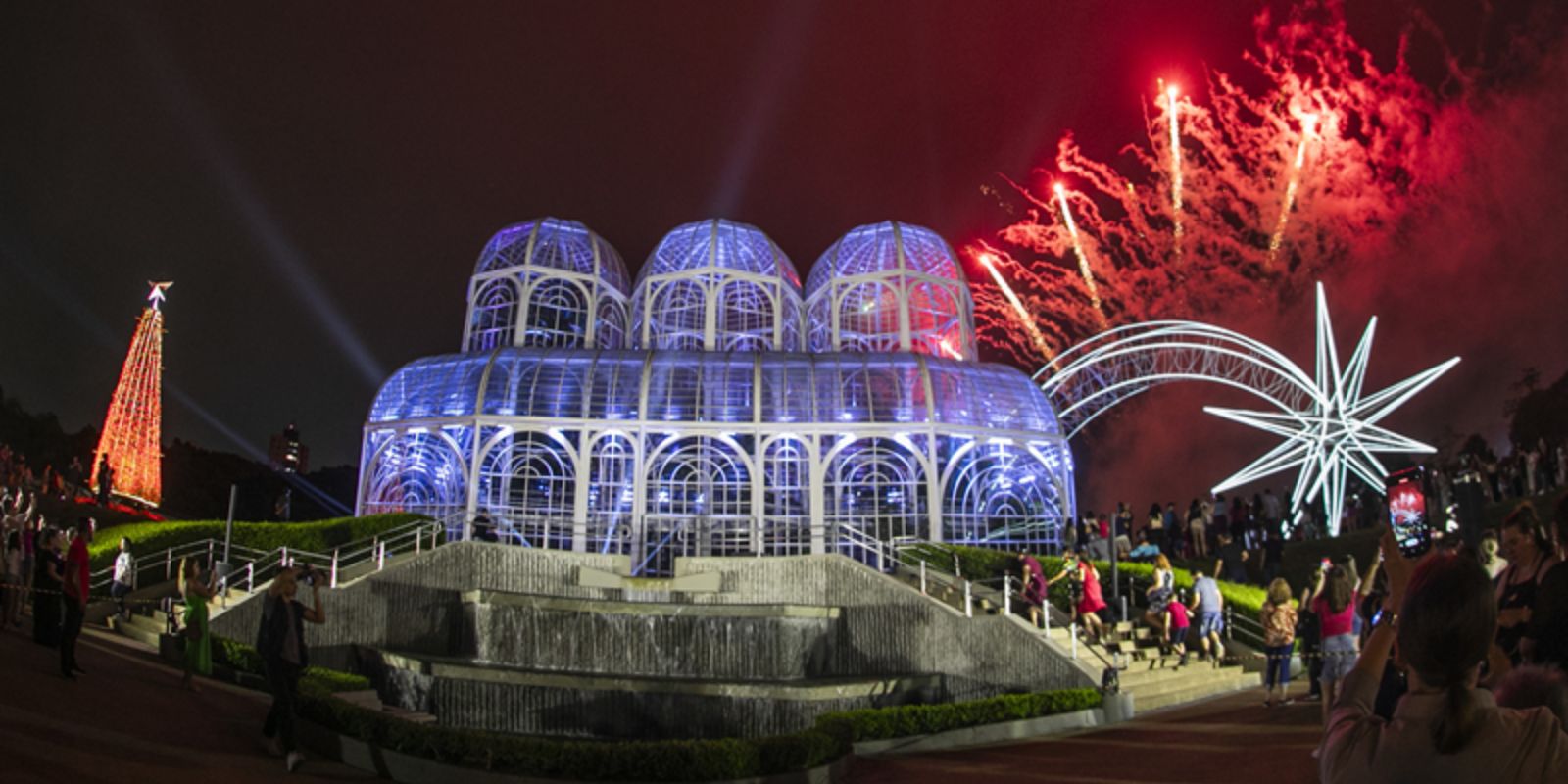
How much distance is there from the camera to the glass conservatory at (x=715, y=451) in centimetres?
2781

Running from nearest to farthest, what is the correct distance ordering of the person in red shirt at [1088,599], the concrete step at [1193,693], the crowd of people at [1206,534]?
the concrete step at [1193,693] → the person in red shirt at [1088,599] → the crowd of people at [1206,534]

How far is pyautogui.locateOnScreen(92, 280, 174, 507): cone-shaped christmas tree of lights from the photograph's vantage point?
125 feet

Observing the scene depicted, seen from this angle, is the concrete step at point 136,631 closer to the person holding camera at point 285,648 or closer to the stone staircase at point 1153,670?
the person holding camera at point 285,648

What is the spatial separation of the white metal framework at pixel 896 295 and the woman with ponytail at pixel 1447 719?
104 feet

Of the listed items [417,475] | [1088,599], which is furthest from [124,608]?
[1088,599]

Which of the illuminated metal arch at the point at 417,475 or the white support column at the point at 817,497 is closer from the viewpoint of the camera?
the white support column at the point at 817,497

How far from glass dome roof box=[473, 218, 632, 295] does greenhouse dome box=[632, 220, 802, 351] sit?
1518 mm

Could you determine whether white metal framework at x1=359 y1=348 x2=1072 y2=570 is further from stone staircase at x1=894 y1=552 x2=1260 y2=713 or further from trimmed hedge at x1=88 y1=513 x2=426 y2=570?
stone staircase at x1=894 y1=552 x2=1260 y2=713

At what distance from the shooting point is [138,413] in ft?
127

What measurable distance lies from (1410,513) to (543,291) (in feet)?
102

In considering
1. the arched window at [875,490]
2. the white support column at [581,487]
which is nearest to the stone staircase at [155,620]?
the white support column at [581,487]

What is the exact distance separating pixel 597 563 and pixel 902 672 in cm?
797

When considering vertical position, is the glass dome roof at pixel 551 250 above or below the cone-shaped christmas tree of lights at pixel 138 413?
above

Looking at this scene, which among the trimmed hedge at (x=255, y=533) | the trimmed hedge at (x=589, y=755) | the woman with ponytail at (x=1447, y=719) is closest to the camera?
the woman with ponytail at (x=1447, y=719)
